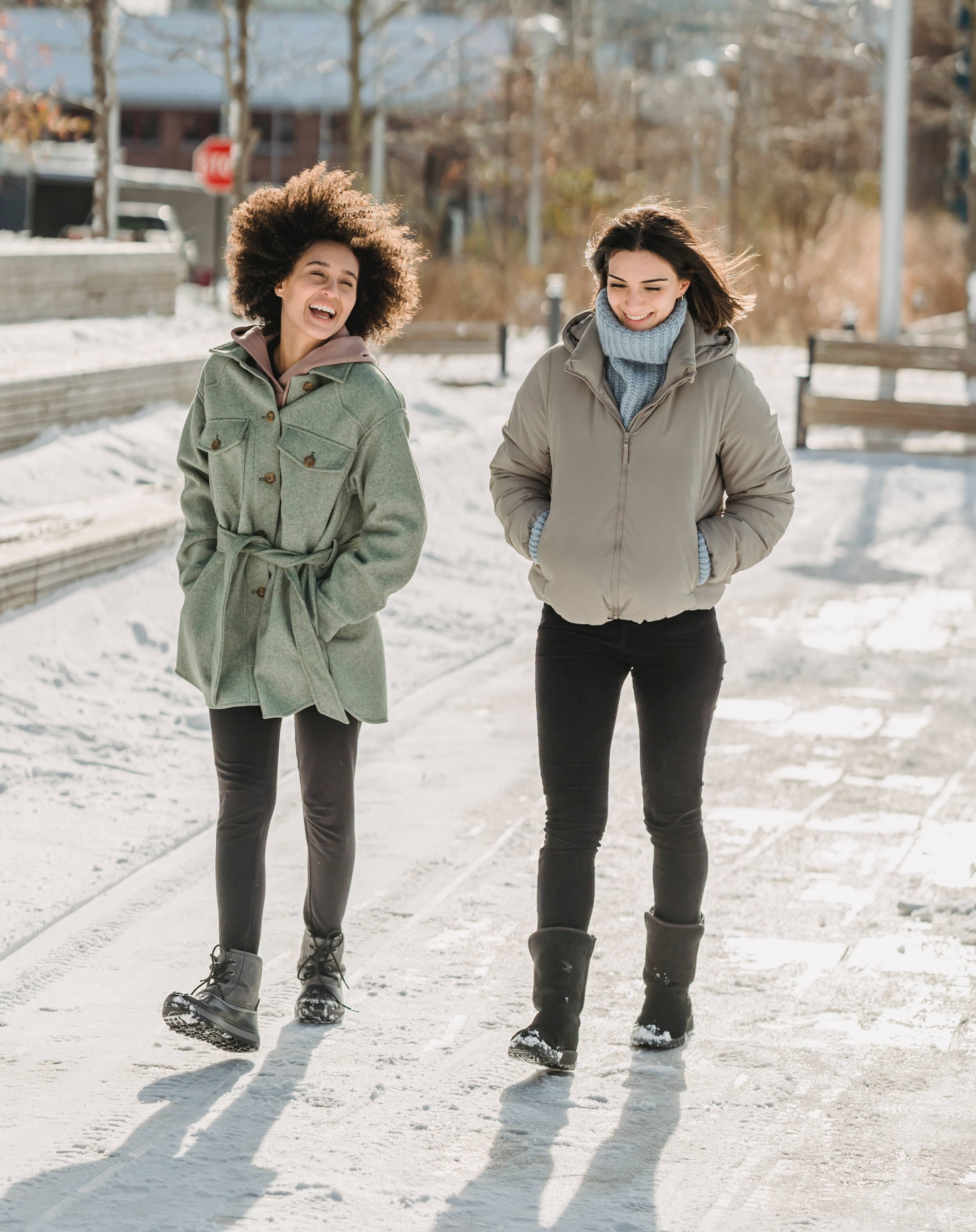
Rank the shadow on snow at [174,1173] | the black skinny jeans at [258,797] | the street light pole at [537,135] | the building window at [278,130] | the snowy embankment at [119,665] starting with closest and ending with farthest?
the shadow on snow at [174,1173] < the black skinny jeans at [258,797] < the snowy embankment at [119,665] < the street light pole at [537,135] < the building window at [278,130]

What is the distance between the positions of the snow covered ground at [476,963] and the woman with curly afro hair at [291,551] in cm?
35

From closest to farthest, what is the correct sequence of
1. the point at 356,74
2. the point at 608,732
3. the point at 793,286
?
the point at 608,732 < the point at 356,74 < the point at 793,286

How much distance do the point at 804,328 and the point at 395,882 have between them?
2268cm

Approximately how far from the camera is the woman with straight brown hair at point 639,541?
4.03 metres

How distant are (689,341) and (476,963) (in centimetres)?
166

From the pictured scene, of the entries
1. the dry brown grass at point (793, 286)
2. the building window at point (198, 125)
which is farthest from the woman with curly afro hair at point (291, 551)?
the building window at point (198, 125)

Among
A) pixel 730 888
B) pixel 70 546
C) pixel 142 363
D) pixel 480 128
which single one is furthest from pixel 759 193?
pixel 730 888

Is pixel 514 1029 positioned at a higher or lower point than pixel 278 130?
lower

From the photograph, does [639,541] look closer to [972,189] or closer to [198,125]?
[972,189]

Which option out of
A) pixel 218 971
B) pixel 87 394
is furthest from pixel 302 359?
pixel 87 394

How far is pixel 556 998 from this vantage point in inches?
162

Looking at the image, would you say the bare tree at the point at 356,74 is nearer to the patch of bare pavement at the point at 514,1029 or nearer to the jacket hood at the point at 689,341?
the patch of bare pavement at the point at 514,1029

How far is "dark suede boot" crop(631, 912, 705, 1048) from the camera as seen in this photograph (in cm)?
426

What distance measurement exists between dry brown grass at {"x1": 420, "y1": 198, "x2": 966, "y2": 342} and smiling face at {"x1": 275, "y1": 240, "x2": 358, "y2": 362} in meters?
22.1
